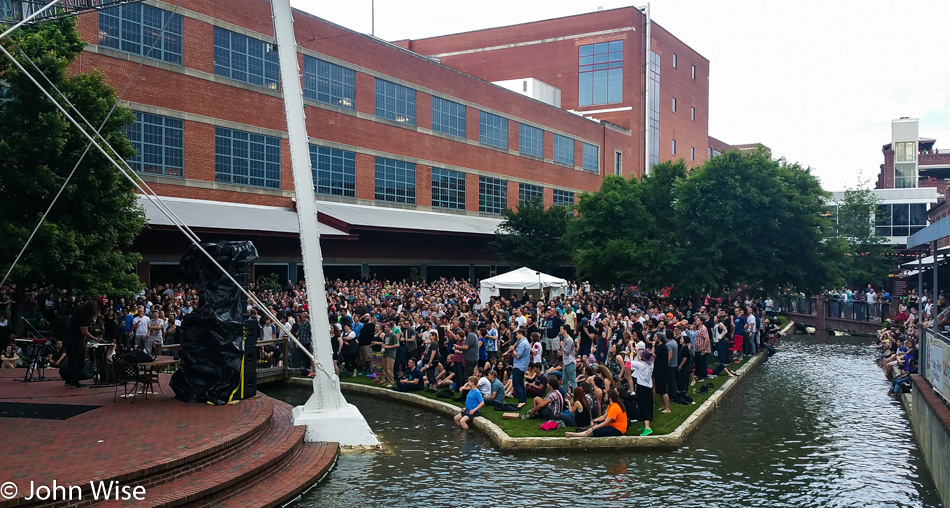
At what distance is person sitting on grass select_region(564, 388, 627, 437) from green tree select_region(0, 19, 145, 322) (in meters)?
12.9

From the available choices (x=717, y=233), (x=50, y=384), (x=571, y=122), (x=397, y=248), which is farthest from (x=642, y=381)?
(x=571, y=122)

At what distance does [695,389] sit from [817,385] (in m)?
3.81

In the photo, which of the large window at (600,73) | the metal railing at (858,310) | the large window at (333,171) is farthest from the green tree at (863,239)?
the large window at (333,171)

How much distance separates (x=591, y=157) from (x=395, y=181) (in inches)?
907

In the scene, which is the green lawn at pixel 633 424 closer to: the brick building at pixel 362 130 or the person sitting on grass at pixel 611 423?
the person sitting on grass at pixel 611 423

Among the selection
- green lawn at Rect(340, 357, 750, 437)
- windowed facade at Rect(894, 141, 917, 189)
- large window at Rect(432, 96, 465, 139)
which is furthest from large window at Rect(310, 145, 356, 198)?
windowed facade at Rect(894, 141, 917, 189)

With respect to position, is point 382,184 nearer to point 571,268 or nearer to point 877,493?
point 571,268

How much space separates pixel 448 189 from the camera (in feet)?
148

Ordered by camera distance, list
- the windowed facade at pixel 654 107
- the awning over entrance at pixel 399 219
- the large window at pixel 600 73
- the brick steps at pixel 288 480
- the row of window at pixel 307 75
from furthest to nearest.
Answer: the windowed facade at pixel 654 107
the large window at pixel 600 73
the awning over entrance at pixel 399 219
the row of window at pixel 307 75
the brick steps at pixel 288 480

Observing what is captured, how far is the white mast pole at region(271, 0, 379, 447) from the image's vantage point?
12617 mm

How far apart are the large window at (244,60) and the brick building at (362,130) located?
7cm

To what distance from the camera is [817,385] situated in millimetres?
19641

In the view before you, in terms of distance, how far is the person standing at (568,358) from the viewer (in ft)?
53.9

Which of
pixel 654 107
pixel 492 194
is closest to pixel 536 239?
pixel 492 194
